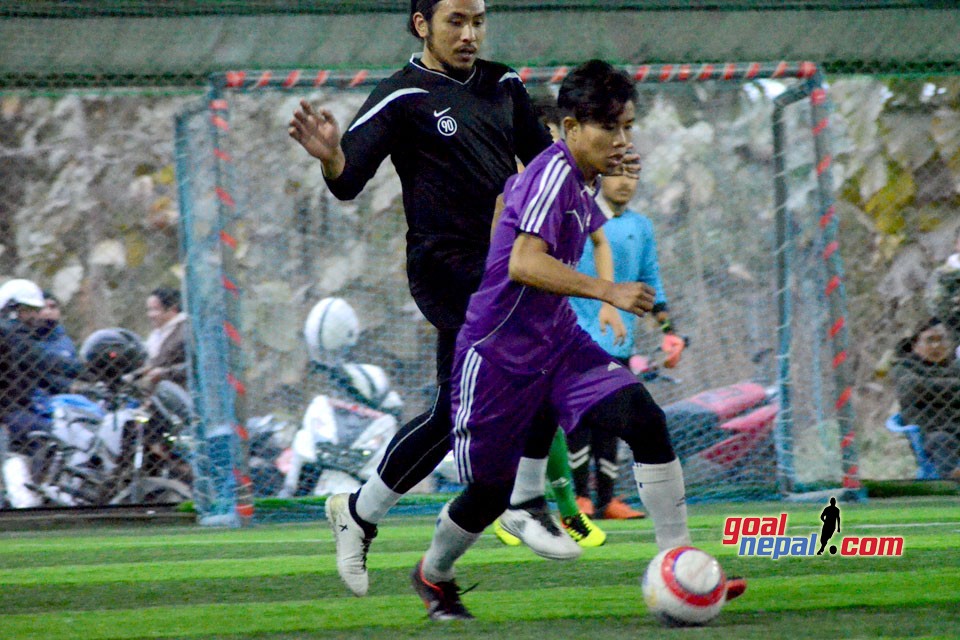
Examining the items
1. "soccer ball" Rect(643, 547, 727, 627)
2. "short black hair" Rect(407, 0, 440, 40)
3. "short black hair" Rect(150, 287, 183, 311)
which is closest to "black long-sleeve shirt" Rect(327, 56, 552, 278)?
"short black hair" Rect(407, 0, 440, 40)

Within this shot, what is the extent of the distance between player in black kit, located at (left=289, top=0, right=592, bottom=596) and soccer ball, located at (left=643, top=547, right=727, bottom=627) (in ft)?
3.35

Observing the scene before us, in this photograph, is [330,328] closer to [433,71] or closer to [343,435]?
[343,435]

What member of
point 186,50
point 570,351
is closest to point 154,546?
point 186,50

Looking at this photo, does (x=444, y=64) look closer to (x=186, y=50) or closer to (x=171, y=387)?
(x=186, y=50)

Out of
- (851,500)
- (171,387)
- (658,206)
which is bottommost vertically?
(851,500)

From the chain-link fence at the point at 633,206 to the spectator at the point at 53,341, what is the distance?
7cm

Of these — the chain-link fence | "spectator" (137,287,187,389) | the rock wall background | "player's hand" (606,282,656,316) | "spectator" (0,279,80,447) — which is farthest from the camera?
the rock wall background

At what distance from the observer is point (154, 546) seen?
25.3 feet

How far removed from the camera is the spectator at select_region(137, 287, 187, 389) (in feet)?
35.4

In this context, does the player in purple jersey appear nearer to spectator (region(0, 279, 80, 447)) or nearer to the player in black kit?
the player in black kit

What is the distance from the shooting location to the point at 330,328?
10.7 m

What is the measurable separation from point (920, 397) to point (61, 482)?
19.3 ft

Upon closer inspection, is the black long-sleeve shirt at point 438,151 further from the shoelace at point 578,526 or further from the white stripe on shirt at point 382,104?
the shoelace at point 578,526

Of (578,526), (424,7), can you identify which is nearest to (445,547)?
(424,7)
